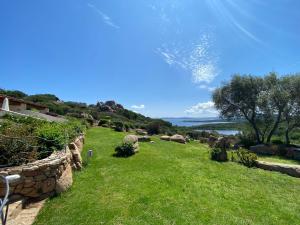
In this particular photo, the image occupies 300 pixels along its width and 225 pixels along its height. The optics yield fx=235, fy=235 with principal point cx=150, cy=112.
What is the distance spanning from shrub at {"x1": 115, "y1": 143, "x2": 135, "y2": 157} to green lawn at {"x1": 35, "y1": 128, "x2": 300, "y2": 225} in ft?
5.71

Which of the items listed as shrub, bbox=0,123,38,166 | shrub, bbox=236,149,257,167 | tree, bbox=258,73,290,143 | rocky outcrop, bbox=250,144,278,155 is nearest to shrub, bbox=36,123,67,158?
shrub, bbox=0,123,38,166

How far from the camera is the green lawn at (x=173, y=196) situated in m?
6.74

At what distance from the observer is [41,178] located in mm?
7508

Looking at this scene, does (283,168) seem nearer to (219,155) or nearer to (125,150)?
(219,155)

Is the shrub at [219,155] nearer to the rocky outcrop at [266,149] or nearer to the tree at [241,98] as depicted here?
the rocky outcrop at [266,149]

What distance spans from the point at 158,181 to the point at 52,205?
414cm

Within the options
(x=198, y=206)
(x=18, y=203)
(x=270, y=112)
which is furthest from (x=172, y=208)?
(x=270, y=112)

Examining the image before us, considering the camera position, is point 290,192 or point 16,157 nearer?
point 16,157

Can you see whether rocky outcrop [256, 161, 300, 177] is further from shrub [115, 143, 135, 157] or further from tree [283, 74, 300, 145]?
tree [283, 74, 300, 145]

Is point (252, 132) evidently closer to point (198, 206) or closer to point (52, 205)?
point (198, 206)

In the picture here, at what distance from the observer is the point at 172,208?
7.25 meters

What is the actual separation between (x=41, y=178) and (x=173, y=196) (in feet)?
14.5

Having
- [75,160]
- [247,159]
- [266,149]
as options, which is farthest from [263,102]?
[75,160]

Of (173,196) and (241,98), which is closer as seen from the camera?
(173,196)
